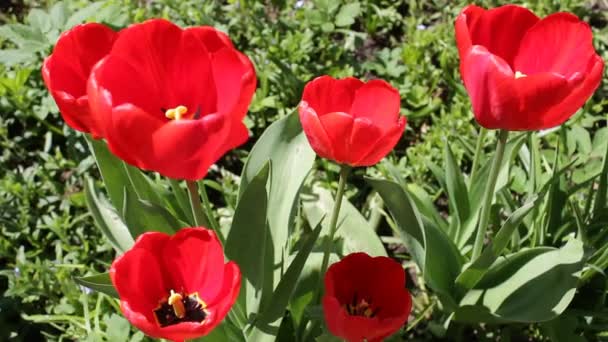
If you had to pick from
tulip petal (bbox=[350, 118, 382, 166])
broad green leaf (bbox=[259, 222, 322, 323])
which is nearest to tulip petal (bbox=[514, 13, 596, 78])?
tulip petal (bbox=[350, 118, 382, 166])

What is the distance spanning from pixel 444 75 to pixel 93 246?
4.76 ft

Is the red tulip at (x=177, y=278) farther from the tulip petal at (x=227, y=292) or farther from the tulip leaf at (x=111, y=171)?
the tulip leaf at (x=111, y=171)

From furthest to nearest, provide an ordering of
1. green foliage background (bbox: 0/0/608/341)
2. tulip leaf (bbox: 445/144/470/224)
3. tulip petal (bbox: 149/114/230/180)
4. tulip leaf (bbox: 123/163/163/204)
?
green foliage background (bbox: 0/0/608/341) → tulip leaf (bbox: 445/144/470/224) → tulip leaf (bbox: 123/163/163/204) → tulip petal (bbox: 149/114/230/180)

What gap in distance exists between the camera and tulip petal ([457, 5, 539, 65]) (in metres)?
1.34

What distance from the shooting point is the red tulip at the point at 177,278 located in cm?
112

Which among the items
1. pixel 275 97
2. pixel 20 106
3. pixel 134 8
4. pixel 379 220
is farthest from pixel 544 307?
pixel 134 8

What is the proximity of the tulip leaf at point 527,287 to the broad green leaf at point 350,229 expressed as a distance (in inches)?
12.2

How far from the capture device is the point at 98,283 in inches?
55.1

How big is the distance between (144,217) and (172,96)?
0.97 ft

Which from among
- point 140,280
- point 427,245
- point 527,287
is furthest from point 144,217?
point 527,287

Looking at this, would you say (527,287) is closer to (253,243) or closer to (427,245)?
(427,245)

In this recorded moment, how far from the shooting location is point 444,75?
8.78 ft

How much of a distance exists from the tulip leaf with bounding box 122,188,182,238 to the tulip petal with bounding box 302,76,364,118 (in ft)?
1.20

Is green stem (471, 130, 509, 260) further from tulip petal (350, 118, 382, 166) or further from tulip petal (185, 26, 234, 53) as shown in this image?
tulip petal (185, 26, 234, 53)
